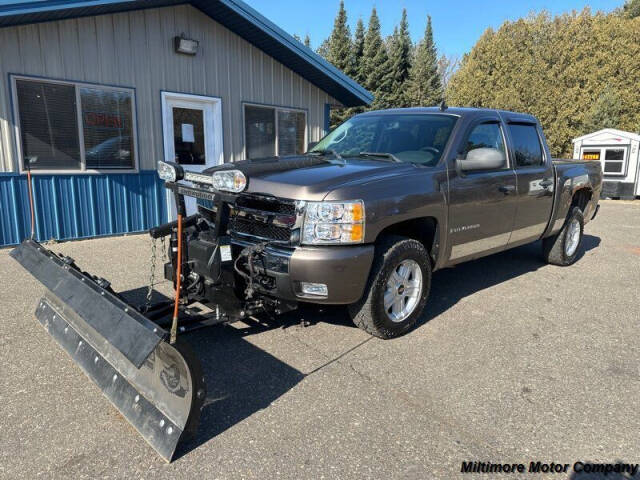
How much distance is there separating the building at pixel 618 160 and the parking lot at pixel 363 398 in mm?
13852

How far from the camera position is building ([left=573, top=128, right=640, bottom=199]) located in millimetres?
16064

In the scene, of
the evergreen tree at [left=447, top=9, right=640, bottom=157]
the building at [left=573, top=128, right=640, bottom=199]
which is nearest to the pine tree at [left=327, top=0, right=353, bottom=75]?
the evergreen tree at [left=447, top=9, right=640, bottom=157]

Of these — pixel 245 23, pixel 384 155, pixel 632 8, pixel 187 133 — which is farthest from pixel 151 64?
pixel 632 8

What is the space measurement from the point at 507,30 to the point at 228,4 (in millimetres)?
30617

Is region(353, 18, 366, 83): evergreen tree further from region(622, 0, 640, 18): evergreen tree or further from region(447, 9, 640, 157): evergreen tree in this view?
region(622, 0, 640, 18): evergreen tree

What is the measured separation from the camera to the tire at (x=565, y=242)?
20.7 feet

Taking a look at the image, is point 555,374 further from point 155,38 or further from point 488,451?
point 155,38

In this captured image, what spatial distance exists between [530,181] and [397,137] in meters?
1.70

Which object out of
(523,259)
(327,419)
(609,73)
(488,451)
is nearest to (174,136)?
(523,259)

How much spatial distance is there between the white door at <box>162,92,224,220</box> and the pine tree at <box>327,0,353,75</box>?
92.2ft

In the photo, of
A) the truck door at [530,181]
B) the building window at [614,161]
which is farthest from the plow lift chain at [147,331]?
the building window at [614,161]

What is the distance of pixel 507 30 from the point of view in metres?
32.5

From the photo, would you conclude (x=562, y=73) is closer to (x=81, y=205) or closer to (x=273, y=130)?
(x=273, y=130)

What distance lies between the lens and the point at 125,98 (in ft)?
25.7
